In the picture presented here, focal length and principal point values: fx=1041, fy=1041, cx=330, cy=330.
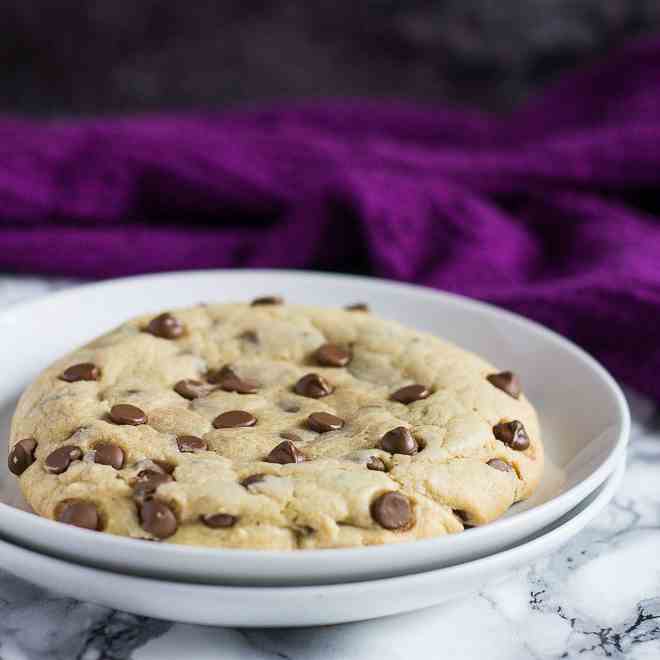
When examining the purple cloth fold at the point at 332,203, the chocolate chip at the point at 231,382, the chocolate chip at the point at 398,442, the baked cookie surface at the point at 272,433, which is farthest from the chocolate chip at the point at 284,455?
the purple cloth fold at the point at 332,203

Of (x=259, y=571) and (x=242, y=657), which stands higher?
(x=259, y=571)

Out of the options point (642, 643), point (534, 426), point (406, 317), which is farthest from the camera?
point (406, 317)

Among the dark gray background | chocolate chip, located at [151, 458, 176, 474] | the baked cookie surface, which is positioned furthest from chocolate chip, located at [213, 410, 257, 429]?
the dark gray background

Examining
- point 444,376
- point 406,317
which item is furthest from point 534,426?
point 406,317

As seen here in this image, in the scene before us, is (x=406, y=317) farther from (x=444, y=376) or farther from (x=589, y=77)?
(x=589, y=77)

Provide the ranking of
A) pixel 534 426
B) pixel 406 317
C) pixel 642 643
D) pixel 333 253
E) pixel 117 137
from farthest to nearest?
pixel 117 137
pixel 333 253
pixel 406 317
pixel 534 426
pixel 642 643

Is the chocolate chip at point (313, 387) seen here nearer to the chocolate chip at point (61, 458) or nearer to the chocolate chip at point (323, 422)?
the chocolate chip at point (323, 422)

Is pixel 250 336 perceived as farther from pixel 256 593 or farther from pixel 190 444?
pixel 256 593

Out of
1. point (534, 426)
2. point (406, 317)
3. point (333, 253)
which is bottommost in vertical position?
point (333, 253)
